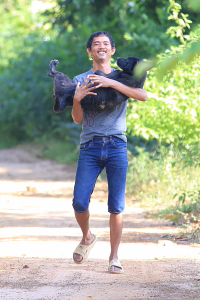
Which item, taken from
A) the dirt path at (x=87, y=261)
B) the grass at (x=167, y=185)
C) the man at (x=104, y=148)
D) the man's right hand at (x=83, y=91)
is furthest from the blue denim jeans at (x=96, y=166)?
the grass at (x=167, y=185)

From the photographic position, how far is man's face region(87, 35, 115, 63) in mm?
4430

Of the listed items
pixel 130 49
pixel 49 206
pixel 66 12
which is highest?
pixel 66 12

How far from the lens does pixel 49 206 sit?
901cm

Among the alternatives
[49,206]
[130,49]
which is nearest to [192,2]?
[49,206]

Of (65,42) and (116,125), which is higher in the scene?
(65,42)

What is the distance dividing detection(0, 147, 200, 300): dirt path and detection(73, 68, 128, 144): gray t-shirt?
3.68 feet

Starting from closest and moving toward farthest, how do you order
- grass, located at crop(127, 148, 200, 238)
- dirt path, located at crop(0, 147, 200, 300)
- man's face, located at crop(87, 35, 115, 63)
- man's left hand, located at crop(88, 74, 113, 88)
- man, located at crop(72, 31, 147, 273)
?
1. dirt path, located at crop(0, 147, 200, 300)
2. man's left hand, located at crop(88, 74, 113, 88)
3. man, located at crop(72, 31, 147, 273)
4. man's face, located at crop(87, 35, 115, 63)
5. grass, located at crop(127, 148, 200, 238)

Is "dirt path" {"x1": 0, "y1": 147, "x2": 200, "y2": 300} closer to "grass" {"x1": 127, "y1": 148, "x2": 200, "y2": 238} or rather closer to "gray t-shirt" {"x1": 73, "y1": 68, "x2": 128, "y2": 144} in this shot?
"grass" {"x1": 127, "y1": 148, "x2": 200, "y2": 238}

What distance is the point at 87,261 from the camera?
16.4 ft

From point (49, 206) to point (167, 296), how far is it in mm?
5465

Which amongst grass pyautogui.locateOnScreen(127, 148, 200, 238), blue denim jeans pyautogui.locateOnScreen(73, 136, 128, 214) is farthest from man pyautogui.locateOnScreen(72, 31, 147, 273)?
grass pyautogui.locateOnScreen(127, 148, 200, 238)

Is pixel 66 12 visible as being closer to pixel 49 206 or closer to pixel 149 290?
pixel 49 206

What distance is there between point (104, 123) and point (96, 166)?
14.0 inches

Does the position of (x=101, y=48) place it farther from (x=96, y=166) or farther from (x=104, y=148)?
(x=96, y=166)
